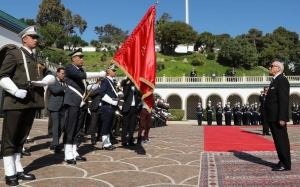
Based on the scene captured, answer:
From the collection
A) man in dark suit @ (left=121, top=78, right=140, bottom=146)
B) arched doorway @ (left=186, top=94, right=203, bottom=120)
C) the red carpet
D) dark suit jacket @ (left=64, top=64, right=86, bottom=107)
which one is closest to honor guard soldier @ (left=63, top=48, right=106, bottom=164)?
dark suit jacket @ (left=64, top=64, right=86, bottom=107)

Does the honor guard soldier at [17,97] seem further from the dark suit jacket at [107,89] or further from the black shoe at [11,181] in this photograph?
the dark suit jacket at [107,89]

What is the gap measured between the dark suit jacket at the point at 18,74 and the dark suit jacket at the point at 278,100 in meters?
3.42

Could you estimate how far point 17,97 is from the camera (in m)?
3.78

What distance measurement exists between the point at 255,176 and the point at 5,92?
11.3 feet

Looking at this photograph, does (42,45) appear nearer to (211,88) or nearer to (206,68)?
(206,68)

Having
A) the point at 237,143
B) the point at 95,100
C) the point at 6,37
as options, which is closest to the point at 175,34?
the point at 6,37

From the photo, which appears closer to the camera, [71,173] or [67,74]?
[71,173]

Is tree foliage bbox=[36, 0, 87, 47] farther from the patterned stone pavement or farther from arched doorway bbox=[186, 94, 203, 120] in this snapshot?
the patterned stone pavement

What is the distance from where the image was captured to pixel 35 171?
439 cm

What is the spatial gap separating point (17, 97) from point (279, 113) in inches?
146

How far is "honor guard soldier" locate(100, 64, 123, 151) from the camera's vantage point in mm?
6629

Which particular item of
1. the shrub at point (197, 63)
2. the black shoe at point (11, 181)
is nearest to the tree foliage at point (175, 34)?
the shrub at point (197, 63)

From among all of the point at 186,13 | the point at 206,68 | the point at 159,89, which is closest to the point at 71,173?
the point at 159,89

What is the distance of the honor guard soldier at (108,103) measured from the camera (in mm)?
6629
